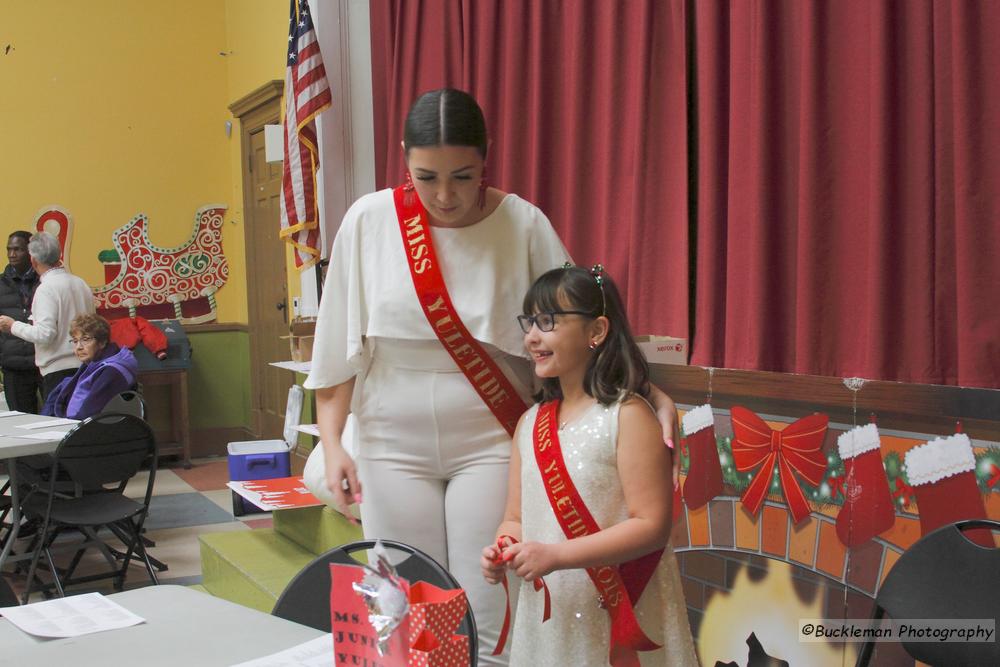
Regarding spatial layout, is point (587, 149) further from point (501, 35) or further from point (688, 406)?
point (688, 406)

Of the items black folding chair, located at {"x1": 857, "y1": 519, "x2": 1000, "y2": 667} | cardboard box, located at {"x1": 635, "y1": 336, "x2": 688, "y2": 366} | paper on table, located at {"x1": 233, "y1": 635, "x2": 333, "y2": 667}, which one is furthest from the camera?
cardboard box, located at {"x1": 635, "y1": 336, "x2": 688, "y2": 366}

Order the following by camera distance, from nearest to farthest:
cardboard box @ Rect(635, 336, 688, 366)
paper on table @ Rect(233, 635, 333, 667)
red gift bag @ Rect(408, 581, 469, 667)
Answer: red gift bag @ Rect(408, 581, 469, 667), paper on table @ Rect(233, 635, 333, 667), cardboard box @ Rect(635, 336, 688, 366)

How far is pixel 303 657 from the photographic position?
1.34 meters

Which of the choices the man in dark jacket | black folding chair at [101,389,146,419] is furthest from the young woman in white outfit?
the man in dark jacket

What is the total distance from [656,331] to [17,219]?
5.58 meters

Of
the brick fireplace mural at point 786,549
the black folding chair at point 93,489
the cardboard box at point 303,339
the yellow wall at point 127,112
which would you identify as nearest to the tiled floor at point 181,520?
the black folding chair at point 93,489

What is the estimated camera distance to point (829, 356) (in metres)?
2.42

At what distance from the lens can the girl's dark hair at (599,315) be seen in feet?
5.52

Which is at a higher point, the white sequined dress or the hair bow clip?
the hair bow clip

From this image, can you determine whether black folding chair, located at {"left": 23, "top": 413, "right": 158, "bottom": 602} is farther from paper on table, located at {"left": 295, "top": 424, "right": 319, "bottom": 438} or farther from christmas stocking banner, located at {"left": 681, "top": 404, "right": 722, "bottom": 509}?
christmas stocking banner, located at {"left": 681, "top": 404, "right": 722, "bottom": 509}

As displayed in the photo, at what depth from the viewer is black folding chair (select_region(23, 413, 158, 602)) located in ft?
12.7

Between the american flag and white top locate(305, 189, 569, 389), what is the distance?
335 centimetres

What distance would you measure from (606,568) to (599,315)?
1.42 feet
